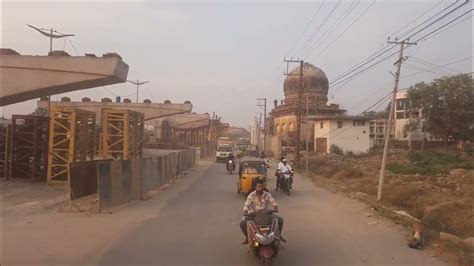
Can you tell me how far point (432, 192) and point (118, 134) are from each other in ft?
51.5

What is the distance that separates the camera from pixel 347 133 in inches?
2323

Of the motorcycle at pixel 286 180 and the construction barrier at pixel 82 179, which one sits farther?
the motorcycle at pixel 286 180

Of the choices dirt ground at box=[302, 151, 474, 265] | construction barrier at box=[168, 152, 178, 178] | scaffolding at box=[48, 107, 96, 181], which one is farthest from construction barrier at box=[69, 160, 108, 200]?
construction barrier at box=[168, 152, 178, 178]

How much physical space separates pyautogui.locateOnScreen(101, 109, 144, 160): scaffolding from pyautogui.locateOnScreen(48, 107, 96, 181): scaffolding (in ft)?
6.70

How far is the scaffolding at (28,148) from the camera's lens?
2419 centimetres

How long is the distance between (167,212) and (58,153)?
33.8 ft

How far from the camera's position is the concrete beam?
76.8ft

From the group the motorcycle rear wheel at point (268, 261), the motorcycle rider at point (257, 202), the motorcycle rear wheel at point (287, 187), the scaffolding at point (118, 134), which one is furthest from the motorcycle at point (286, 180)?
the motorcycle rear wheel at point (268, 261)

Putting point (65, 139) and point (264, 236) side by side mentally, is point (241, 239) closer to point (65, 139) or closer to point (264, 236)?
point (264, 236)

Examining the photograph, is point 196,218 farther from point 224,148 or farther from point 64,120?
point 224,148

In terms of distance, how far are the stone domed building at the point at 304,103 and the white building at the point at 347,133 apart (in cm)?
998

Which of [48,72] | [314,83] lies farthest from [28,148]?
[314,83]

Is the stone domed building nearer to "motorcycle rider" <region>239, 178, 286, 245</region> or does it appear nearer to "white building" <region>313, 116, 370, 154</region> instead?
"white building" <region>313, 116, 370, 154</region>

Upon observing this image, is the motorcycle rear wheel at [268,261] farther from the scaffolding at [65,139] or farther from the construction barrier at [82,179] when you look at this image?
the scaffolding at [65,139]
